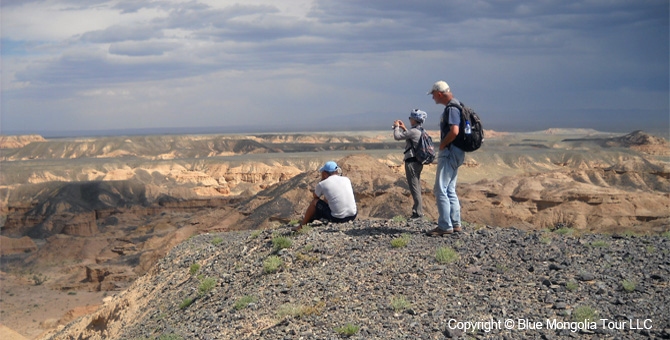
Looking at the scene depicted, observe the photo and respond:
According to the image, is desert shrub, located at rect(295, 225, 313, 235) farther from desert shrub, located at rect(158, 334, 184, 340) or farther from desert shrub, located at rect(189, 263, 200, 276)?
desert shrub, located at rect(158, 334, 184, 340)

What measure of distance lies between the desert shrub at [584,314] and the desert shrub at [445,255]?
1.94 m

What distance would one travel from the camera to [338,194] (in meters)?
10.2

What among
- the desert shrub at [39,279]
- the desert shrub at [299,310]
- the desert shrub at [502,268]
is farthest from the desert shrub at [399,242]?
the desert shrub at [39,279]

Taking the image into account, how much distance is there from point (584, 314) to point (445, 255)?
2154 millimetres

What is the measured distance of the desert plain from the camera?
32312 millimetres

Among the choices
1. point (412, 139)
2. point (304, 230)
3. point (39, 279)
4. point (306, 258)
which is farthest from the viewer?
point (39, 279)

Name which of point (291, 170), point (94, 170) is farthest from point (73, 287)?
point (94, 170)

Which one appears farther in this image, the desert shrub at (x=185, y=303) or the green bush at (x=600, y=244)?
the desert shrub at (x=185, y=303)

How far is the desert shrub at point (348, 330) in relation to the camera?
21.9ft

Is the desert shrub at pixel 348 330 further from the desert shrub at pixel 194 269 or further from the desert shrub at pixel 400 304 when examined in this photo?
the desert shrub at pixel 194 269

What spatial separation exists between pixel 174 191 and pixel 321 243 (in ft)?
207

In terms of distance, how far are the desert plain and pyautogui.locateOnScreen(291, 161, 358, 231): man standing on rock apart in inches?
81.7

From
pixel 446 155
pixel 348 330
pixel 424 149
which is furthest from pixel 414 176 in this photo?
pixel 348 330

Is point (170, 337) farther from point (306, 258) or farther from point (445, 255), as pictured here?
point (445, 255)
